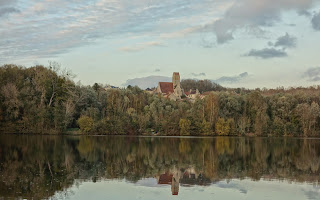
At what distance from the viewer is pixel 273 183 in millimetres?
19031

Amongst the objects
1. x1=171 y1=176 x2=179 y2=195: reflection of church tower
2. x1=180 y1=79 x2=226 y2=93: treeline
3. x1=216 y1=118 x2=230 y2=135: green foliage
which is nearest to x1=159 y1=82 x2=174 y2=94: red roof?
x1=180 y1=79 x2=226 y2=93: treeline

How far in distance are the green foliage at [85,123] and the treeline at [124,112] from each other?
8 centimetres

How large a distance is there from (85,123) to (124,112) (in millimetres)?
7459

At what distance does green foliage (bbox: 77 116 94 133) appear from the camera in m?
58.4

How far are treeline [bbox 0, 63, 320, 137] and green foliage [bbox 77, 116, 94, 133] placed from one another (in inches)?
3.1

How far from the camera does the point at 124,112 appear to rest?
206ft

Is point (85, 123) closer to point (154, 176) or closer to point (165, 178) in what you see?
point (154, 176)

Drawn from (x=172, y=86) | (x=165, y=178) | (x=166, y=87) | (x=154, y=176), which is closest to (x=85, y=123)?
(x=154, y=176)

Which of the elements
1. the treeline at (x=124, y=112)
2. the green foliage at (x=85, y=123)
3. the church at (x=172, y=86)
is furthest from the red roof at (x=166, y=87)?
the green foliage at (x=85, y=123)

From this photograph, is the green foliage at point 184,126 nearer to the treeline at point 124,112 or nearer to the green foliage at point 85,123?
the treeline at point 124,112

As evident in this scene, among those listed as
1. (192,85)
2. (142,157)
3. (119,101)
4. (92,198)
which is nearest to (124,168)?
(142,157)

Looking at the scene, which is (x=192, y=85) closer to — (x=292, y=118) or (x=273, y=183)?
(x=292, y=118)

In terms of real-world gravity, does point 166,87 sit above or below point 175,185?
above

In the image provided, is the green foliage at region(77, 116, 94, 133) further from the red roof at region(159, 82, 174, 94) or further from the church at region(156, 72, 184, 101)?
the red roof at region(159, 82, 174, 94)
